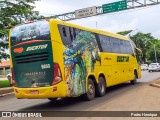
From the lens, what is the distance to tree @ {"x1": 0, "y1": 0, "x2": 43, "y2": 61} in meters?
26.5

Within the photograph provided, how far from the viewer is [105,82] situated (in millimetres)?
16641

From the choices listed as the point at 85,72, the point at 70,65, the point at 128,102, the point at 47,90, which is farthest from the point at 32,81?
the point at 128,102

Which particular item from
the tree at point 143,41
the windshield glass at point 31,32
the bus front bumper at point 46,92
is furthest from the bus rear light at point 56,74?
the tree at point 143,41

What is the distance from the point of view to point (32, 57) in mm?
12703

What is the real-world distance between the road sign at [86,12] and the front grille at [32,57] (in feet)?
83.2

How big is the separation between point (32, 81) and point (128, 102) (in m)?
3.85

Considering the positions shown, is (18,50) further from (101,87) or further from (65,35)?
(101,87)

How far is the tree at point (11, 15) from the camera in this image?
2648 centimetres

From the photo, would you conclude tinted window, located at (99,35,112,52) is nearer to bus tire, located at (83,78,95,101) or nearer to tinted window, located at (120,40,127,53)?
tinted window, located at (120,40,127,53)

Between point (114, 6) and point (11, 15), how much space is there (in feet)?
44.4

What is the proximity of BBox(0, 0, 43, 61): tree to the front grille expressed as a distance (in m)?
12.7

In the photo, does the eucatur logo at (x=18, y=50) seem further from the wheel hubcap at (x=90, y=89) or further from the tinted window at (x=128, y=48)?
the tinted window at (x=128, y=48)

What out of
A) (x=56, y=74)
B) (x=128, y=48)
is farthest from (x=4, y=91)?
(x=56, y=74)

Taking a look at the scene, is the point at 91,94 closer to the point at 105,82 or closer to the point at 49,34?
the point at 105,82
